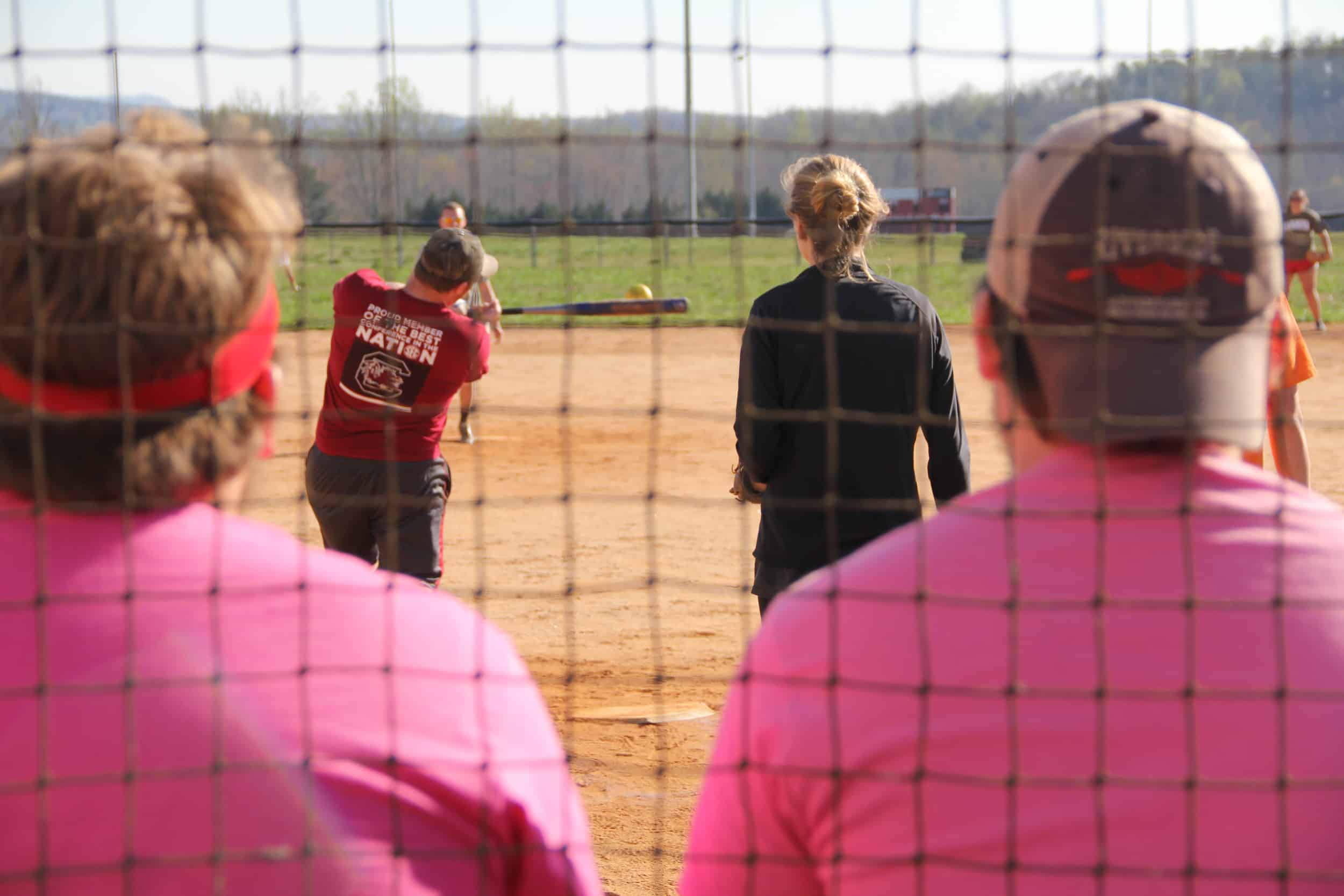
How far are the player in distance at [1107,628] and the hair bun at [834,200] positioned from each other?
8.65 ft

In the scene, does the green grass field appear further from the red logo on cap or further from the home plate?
the red logo on cap

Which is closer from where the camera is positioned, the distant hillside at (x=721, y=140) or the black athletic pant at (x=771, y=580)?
the distant hillside at (x=721, y=140)

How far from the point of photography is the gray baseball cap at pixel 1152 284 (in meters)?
1.32

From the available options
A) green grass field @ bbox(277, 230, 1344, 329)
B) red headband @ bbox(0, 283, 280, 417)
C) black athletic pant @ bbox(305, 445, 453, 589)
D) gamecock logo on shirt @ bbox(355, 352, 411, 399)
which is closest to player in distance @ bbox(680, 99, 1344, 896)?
red headband @ bbox(0, 283, 280, 417)

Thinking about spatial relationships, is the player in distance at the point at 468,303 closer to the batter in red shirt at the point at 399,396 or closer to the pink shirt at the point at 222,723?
the batter in red shirt at the point at 399,396

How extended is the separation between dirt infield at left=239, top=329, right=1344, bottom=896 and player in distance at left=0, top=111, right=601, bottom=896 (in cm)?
19

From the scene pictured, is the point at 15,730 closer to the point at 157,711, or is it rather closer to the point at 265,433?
the point at 157,711

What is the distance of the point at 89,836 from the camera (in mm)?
1250

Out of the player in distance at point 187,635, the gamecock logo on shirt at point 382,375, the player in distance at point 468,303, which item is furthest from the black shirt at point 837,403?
the player in distance at point 468,303

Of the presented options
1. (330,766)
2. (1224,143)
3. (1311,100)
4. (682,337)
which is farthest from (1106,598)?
(1311,100)

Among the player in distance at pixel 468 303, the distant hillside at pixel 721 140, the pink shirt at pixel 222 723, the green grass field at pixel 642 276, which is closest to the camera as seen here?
the pink shirt at pixel 222 723

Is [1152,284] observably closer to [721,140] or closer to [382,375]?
[721,140]

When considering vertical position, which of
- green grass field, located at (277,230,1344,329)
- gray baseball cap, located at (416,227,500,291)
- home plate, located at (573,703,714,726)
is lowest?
home plate, located at (573,703,714,726)

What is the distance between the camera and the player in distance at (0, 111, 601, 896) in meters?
1.24
